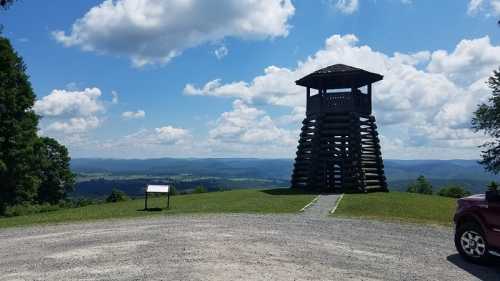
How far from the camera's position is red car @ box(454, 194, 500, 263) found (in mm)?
10883

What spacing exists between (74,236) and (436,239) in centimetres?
1216

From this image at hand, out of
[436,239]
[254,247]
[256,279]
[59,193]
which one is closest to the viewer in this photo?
[256,279]

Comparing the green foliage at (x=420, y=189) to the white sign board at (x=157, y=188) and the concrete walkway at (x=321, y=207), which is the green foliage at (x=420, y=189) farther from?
the white sign board at (x=157, y=188)

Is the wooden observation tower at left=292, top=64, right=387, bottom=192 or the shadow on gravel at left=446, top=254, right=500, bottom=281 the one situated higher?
the wooden observation tower at left=292, top=64, right=387, bottom=192

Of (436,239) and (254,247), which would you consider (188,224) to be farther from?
(436,239)

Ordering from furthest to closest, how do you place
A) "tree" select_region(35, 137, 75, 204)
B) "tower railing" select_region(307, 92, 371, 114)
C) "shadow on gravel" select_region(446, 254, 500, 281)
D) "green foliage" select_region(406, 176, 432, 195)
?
"tree" select_region(35, 137, 75, 204)
"green foliage" select_region(406, 176, 432, 195)
"tower railing" select_region(307, 92, 371, 114)
"shadow on gravel" select_region(446, 254, 500, 281)

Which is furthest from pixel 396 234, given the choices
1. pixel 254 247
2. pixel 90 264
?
pixel 90 264

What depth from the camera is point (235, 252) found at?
11.6 metres

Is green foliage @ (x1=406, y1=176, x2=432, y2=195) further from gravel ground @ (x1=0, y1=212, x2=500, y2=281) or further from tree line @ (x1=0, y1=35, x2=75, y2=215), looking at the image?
tree line @ (x1=0, y1=35, x2=75, y2=215)

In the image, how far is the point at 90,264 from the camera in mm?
10633

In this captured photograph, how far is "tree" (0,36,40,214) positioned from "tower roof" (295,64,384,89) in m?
20.8

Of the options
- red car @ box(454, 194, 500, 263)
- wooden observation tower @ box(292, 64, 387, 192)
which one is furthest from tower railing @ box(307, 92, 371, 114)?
red car @ box(454, 194, 500, 263)

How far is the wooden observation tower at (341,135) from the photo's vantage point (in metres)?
34.3

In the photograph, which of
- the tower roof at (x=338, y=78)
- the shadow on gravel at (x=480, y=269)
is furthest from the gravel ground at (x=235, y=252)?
the tower roof at (x=338, y=78)
